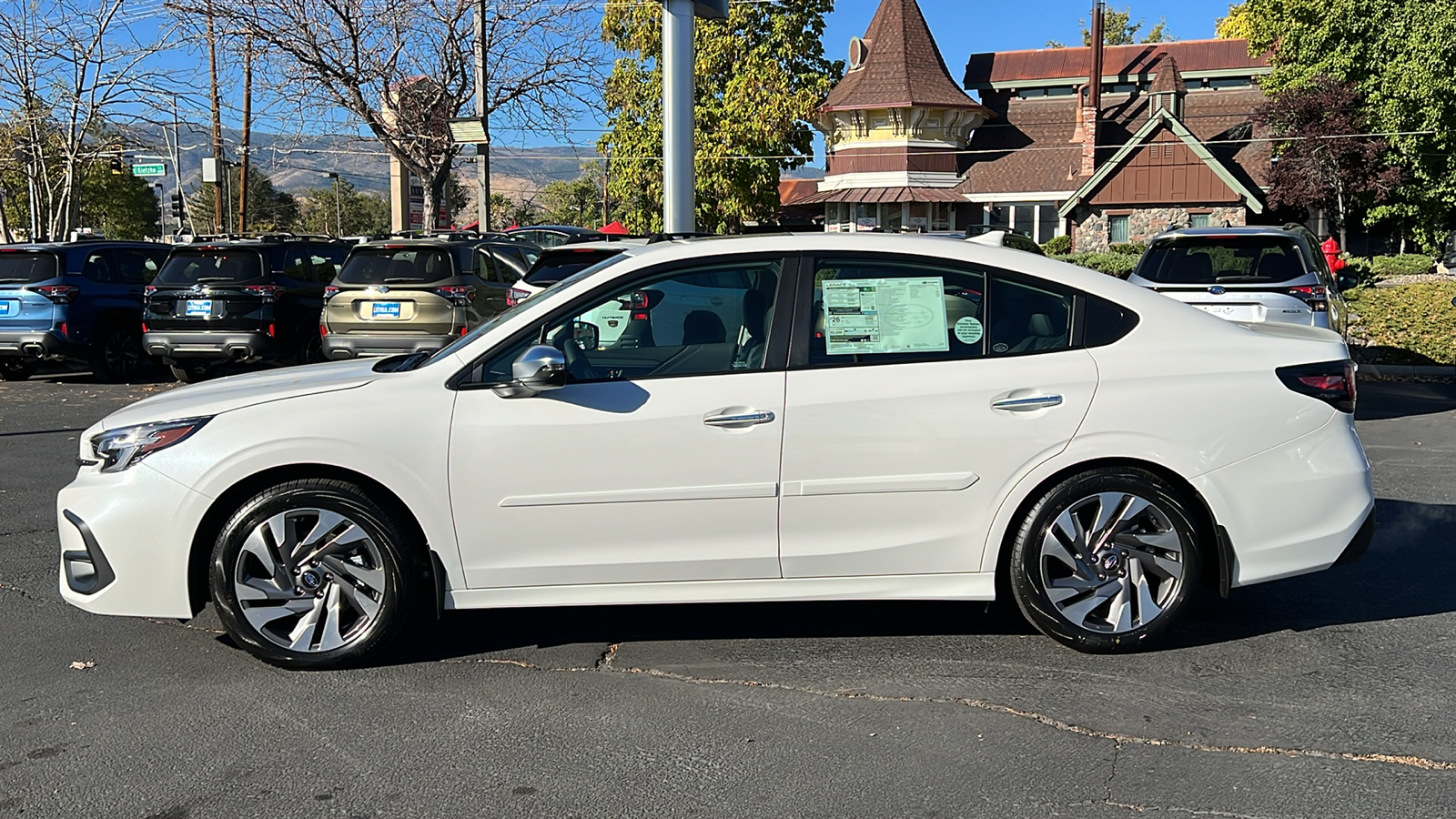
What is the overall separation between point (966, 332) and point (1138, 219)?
44.9 metres

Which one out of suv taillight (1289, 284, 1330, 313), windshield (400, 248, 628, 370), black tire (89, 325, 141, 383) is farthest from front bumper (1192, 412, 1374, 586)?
black tire (89, 325, 141, 383)

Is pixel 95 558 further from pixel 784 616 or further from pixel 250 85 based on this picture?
pixel 250 85

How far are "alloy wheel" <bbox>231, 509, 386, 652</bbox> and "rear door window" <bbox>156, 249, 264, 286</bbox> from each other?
1076 centimetres

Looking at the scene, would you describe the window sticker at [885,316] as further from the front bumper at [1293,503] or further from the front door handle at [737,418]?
the front bumper at [1293,503]

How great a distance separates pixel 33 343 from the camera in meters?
14.5

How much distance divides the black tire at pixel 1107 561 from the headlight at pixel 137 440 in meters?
3.10

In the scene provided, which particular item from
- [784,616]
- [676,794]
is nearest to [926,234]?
[784,616]

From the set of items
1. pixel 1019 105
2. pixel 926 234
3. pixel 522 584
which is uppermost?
pixel 1019 105

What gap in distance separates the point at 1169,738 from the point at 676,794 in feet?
5.27

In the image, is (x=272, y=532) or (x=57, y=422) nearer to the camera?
(x=272, y=532)

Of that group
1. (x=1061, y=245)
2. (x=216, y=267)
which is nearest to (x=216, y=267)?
(x=216, y=267)

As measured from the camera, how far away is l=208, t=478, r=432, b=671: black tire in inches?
183

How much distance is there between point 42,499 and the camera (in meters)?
8.06

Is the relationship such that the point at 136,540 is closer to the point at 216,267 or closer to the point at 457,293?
the point at 457,293
